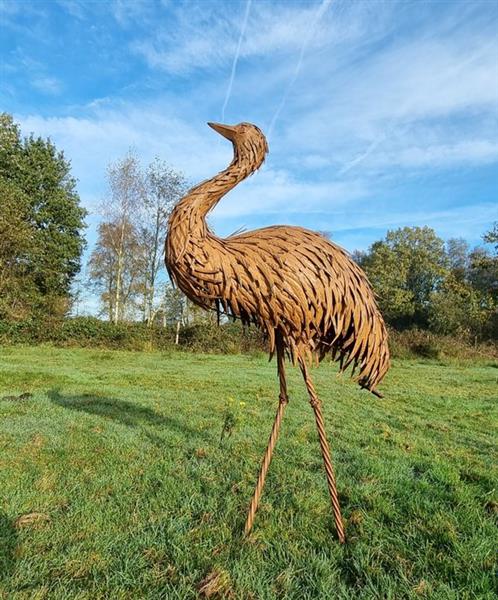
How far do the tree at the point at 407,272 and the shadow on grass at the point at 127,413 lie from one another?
1271 inches

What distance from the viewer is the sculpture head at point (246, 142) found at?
10.2 ft

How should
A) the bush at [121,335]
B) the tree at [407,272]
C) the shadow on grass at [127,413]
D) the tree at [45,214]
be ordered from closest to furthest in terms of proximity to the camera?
the shadow on grass at [127,413], the bush at [121,335], the tree at [45,214], the tree at [407,272]

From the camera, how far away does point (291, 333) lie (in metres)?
3.08

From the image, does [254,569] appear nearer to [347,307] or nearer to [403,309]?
[347,307]

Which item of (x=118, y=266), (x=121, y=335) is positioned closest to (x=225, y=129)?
(x=121, y=335)

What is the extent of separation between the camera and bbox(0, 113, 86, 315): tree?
2550 cm

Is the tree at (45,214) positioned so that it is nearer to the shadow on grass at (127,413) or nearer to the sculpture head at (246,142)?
the shadow on grass at (127,413)

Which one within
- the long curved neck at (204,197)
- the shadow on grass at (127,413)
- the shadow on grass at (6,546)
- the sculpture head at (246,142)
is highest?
the sculpture head at (246,142)

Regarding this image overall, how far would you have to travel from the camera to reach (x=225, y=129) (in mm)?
3135

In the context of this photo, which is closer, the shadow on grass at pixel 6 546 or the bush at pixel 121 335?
the shadow on grass at pixel 6 546

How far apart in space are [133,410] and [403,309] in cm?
3411

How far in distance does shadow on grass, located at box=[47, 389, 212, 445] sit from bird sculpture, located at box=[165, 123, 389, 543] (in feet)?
10.5

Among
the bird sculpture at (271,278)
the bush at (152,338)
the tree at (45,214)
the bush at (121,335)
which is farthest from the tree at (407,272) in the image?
the bird sculpture at (271,278)

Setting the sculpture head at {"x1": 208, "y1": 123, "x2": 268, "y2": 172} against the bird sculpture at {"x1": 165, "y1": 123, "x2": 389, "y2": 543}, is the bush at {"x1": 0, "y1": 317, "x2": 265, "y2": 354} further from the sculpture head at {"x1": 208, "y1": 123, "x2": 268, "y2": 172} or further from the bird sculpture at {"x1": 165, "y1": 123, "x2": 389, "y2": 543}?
the sculpture head at {"x1": 208, "y1": 123, "x2": 268, "y2": 172}
